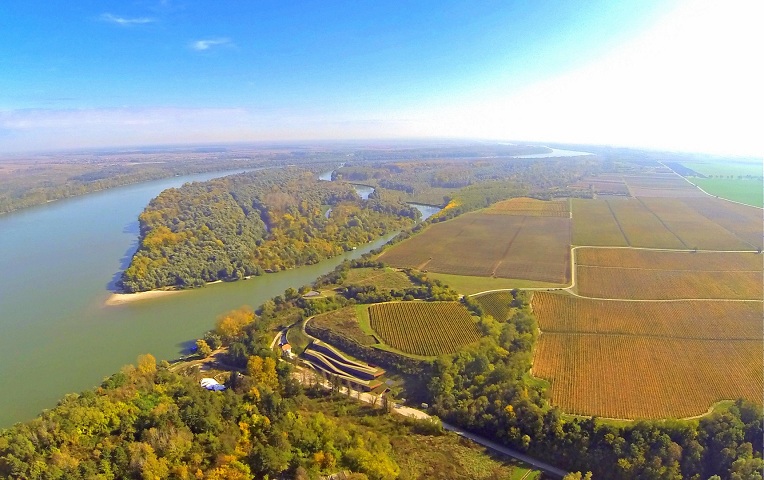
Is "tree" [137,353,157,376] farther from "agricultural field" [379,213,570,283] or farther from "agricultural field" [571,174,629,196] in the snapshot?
"agricultural field" [571,174,629,196]

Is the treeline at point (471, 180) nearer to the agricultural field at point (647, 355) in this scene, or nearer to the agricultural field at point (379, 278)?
the agricultural field at point (379, 278)

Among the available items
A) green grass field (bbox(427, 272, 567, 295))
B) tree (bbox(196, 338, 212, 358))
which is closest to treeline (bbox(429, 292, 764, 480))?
green grass field (bbox(427, 272, 567, 295))

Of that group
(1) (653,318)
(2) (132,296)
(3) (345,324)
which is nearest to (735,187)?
(1) (653,318)

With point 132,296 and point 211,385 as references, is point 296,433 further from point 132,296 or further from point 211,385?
point 132,296

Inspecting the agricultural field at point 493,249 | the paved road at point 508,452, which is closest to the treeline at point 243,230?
the agricultural field at point 493,249

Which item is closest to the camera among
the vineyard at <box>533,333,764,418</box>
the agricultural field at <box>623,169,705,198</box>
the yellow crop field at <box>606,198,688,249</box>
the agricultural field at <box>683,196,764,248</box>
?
the vineyard at <box>533,333,764,418</box>

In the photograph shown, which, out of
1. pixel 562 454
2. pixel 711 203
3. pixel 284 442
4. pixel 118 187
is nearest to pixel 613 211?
pixel 711 203

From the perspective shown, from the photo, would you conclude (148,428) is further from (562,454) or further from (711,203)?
(711,203)

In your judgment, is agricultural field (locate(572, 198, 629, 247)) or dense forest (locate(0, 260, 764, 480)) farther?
agricultural field (locate(572, 198, 629, 247))
